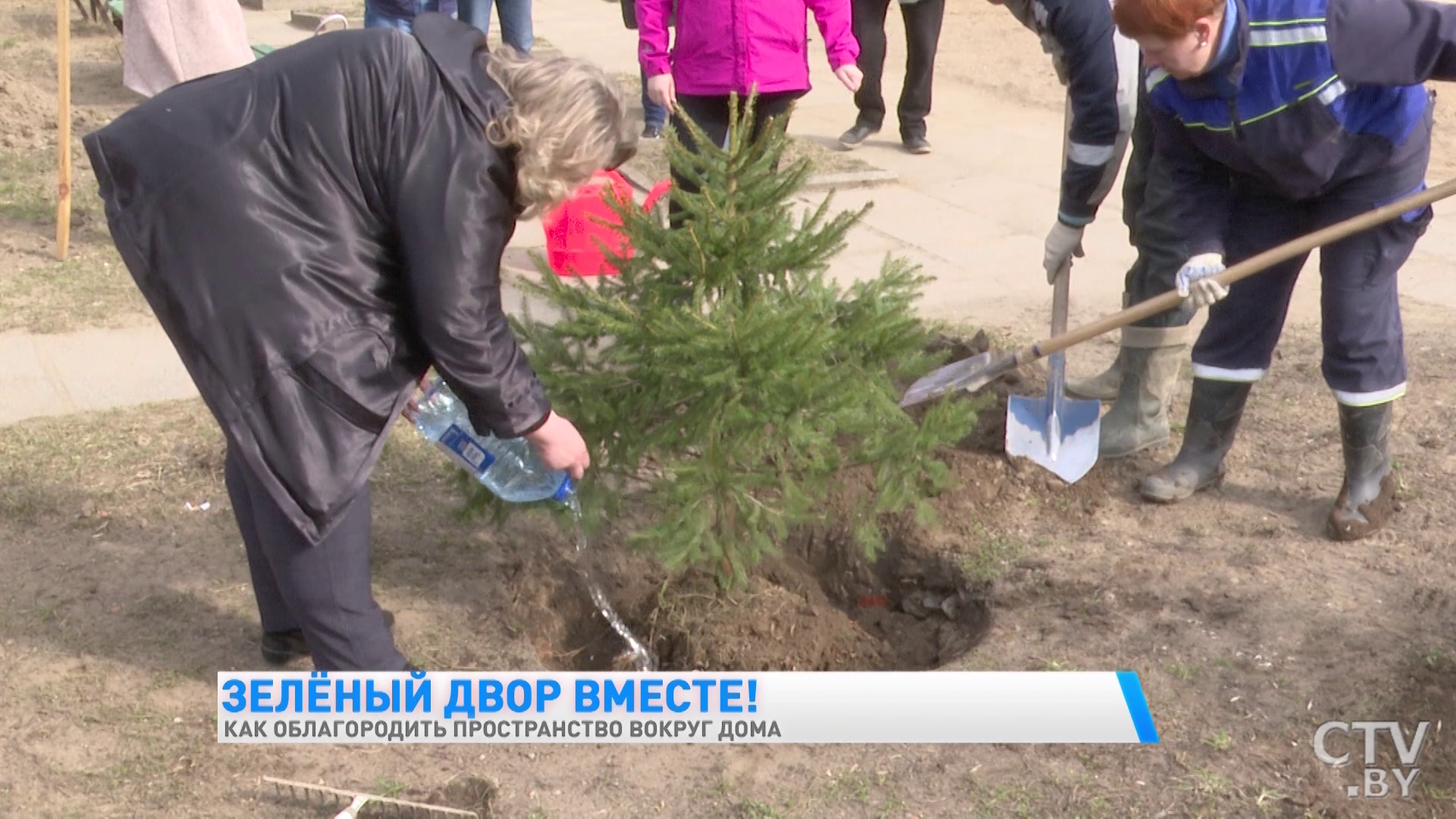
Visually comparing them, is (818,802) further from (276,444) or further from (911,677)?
(276,444)

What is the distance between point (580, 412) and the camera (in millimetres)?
3574

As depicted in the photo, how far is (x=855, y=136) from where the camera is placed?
336 inches

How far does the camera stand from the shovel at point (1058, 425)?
14.8ft

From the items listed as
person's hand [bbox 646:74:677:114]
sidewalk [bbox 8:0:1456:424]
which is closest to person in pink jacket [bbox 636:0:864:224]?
person's hand [bbox 646:74:677:114]

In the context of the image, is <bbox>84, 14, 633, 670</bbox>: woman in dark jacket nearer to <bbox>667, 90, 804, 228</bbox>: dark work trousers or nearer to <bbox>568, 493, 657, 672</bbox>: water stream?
<bbox>568, 493, 657, 672</bbox>: water stream

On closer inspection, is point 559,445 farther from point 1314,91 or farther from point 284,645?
point 1314,91

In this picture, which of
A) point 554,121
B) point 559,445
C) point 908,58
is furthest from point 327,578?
point 908,58

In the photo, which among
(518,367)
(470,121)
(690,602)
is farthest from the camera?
(690,602)

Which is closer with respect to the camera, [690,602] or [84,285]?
[690,602]

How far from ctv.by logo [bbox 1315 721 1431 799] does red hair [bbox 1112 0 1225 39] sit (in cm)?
163

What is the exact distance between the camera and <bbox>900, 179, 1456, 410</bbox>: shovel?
368 centimetres

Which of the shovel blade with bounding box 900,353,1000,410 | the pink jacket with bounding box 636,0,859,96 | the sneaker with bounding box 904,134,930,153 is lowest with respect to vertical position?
the sneaker with bounding box 904,134,930,153

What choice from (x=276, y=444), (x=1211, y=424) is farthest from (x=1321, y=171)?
(x=276, y=444)

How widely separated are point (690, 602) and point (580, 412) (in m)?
0.68
